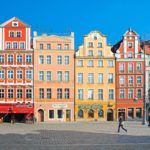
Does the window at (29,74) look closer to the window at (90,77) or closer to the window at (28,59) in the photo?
the window at (28,59)

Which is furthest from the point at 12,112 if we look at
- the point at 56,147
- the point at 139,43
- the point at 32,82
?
the point at 56,147

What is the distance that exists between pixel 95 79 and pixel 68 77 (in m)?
4.18

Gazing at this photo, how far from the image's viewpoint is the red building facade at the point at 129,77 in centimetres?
6969

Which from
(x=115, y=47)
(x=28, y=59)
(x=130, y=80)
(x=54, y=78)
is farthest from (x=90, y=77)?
(x=28, y=59)

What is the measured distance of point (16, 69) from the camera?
221 ft

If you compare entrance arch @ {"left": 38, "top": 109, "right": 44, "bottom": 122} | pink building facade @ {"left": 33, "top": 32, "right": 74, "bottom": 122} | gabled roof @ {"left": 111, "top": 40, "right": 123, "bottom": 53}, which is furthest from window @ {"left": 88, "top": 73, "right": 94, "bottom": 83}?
entrance arch @ {"left": 38, "top": 109, "right": 44, "bottom": 122}

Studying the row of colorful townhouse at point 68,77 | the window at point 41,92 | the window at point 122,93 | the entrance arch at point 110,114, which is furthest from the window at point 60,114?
the window at point 122,93

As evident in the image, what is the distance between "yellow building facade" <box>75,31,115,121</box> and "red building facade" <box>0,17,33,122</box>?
735 cm

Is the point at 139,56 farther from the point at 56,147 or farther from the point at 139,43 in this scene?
the point at 56,147

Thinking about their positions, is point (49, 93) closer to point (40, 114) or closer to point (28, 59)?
point (40, 114)

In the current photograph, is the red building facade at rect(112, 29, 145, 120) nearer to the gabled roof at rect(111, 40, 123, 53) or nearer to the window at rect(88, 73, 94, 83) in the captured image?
the gabled roof at rect(111, 40, 123, 53)

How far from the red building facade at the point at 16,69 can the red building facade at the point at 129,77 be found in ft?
44.7

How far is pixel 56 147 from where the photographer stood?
22984 mm

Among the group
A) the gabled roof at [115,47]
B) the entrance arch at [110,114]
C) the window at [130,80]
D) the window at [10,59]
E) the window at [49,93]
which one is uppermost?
the gabled roof at [115,47]
